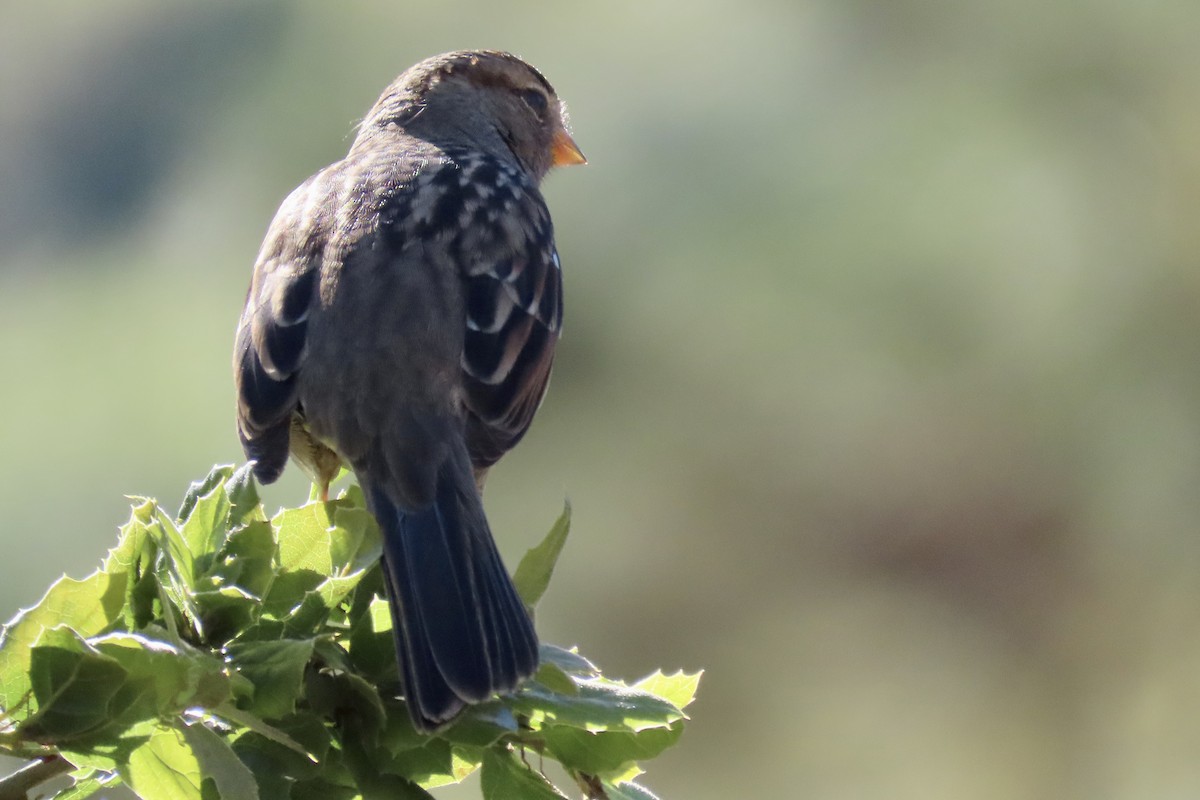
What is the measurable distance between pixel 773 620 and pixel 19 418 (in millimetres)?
4648

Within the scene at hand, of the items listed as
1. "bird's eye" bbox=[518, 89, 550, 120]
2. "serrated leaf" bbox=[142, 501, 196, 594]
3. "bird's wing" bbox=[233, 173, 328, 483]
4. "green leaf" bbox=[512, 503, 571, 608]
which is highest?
"bird's eye" bbox=[518, 89, 550, 120]

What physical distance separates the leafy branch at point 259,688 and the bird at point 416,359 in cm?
15

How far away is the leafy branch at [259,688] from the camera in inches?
65.7

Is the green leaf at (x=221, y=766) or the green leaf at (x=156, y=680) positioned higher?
the green leaf at (x=156, y=680)

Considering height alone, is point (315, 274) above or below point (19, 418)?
below

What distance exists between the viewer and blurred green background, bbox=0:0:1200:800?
851cm

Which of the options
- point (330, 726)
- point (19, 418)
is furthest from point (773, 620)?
point (330, 726)

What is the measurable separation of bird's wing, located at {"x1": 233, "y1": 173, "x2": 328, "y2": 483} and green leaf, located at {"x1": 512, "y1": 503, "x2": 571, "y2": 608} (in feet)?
3.53

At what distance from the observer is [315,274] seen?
11.2 ft

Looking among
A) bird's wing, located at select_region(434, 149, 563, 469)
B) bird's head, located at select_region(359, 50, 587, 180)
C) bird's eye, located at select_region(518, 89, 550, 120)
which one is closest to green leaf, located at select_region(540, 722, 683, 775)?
bird's wing, located at select_region(434, 149, 563, 469)

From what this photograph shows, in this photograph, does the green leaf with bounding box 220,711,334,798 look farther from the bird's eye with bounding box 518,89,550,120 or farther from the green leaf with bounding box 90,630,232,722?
the bird's eye with bounding box 518,89,550,120

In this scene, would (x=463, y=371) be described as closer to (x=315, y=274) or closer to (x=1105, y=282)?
(x=315, y=274)

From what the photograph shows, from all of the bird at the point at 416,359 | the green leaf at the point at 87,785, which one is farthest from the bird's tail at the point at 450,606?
the green leaf at the point at 87,785

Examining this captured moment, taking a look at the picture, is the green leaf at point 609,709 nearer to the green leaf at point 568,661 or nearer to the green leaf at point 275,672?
the green leaf at point 568,661
